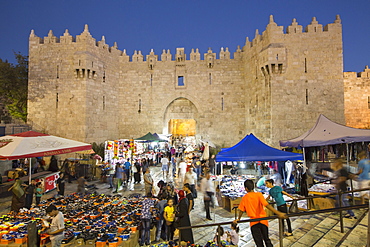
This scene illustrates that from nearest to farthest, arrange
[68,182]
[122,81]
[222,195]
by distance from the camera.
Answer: [222,195], [68,182], [122,81]

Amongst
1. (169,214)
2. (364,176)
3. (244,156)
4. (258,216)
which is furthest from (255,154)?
(258,216)

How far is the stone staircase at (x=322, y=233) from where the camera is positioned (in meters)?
3.77

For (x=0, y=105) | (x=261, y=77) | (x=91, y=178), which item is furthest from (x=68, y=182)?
(x=0, y=105)

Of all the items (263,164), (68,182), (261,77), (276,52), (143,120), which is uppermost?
(276,52)

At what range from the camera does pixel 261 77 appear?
13305 mm

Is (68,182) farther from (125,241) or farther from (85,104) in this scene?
(125,241)

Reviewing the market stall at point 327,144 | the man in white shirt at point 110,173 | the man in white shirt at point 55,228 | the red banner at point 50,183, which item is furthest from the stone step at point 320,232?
the red banner at point 50,183

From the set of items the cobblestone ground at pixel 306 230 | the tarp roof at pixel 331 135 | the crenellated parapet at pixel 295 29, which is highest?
the crenellated parapet at pixel 295 29

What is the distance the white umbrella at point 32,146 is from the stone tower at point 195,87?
682cm

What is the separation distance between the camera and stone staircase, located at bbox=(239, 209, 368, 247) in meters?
3.77

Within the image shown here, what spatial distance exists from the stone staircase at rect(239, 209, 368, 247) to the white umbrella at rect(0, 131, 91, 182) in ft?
20.2

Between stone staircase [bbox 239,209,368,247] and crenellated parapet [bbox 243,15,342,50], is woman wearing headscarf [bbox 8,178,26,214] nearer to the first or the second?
stone staircase [bbox 239,209,368,247]

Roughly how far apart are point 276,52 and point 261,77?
1.81m

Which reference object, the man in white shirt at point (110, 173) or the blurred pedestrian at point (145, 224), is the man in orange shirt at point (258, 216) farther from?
the man in white shirt at point (110, 173)
